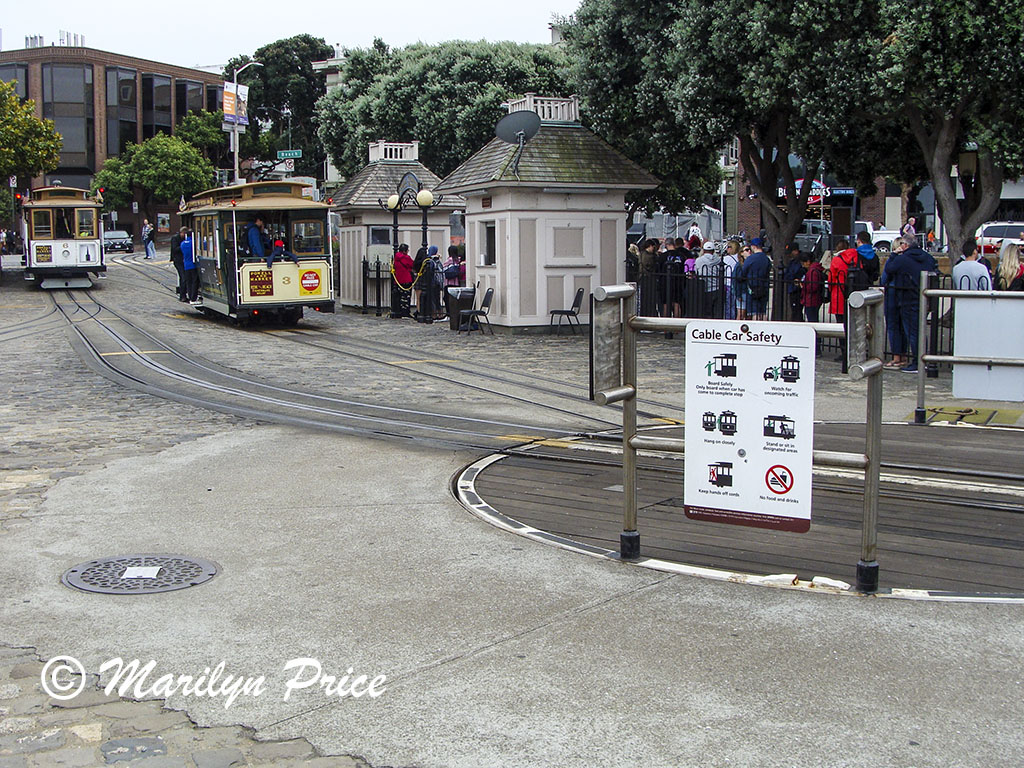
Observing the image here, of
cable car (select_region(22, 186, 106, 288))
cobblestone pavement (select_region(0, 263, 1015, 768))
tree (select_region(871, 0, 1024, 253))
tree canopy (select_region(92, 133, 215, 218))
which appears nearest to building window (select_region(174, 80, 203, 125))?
tree canopy (select_region(92, 133, 215, 218))

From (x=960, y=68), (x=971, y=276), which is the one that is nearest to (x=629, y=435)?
(x=971, y=276)

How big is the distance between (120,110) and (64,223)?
52.4m

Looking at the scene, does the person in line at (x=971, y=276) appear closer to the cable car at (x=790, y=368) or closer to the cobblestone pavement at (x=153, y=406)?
the cobblestone pavement at (x=153, y=406)

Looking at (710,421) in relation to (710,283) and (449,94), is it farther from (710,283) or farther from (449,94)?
(449,94)

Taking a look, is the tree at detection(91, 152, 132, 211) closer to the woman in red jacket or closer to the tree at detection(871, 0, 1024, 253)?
the woman in red jacket

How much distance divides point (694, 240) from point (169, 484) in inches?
661

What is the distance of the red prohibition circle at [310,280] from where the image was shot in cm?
2409

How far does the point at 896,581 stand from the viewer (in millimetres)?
5820

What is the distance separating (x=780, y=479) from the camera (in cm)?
566

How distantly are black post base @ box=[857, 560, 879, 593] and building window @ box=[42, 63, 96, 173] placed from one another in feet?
272

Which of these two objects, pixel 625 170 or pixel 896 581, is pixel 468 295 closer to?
pixel 625 170

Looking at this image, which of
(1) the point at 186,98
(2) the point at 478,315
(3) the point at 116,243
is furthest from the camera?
(1) the point at 186,98

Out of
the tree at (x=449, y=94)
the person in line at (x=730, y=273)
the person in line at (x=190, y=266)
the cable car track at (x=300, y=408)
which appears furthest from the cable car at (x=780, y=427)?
the tree at (x=449, y=94)

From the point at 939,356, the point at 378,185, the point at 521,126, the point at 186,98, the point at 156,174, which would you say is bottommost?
the point at 939,356
